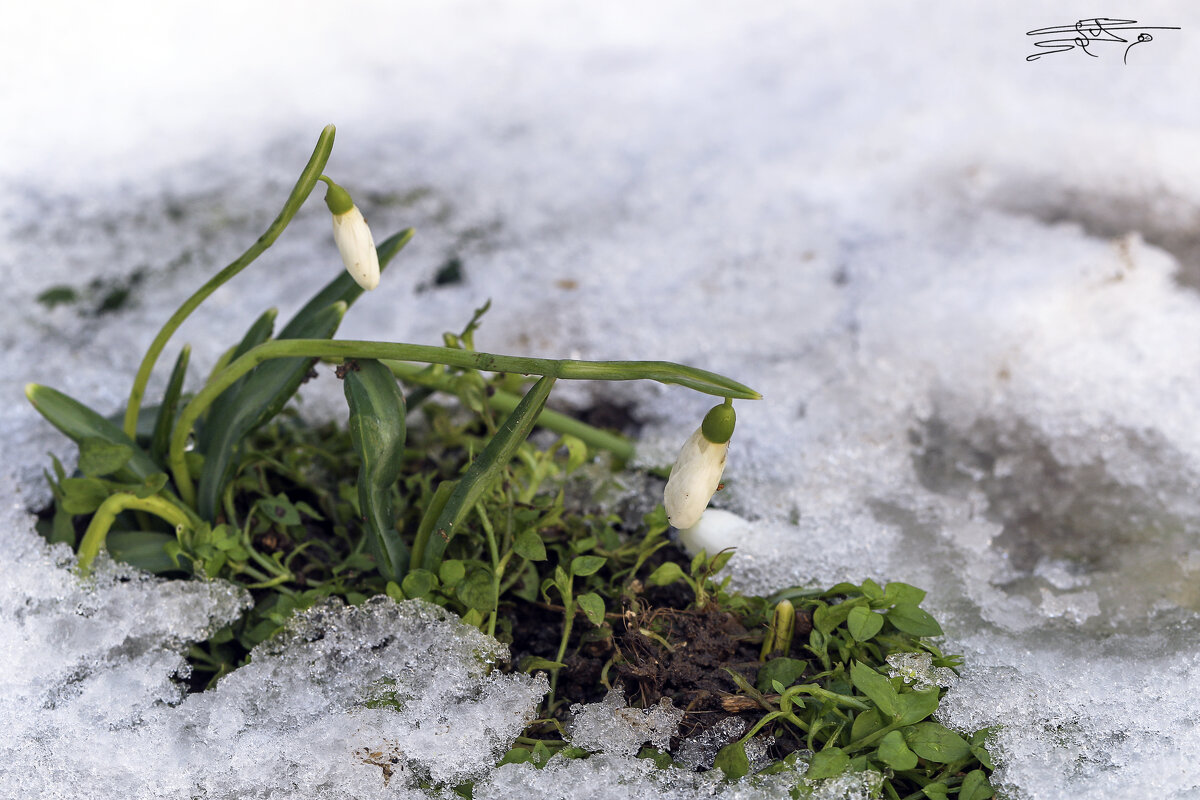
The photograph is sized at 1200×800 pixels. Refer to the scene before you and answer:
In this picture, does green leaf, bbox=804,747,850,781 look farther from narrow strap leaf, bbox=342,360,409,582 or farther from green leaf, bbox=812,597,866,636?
narrow strap leaf, bbox=342,360,409,582

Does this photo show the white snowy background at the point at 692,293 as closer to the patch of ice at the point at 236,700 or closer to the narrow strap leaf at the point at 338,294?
the patch of ice at the point at 236,700

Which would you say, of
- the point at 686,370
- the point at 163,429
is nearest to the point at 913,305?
the point at 686,370

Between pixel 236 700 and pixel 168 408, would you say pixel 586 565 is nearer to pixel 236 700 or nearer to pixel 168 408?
pixel 236 700

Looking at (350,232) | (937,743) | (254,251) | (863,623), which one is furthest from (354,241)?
(937,743)
